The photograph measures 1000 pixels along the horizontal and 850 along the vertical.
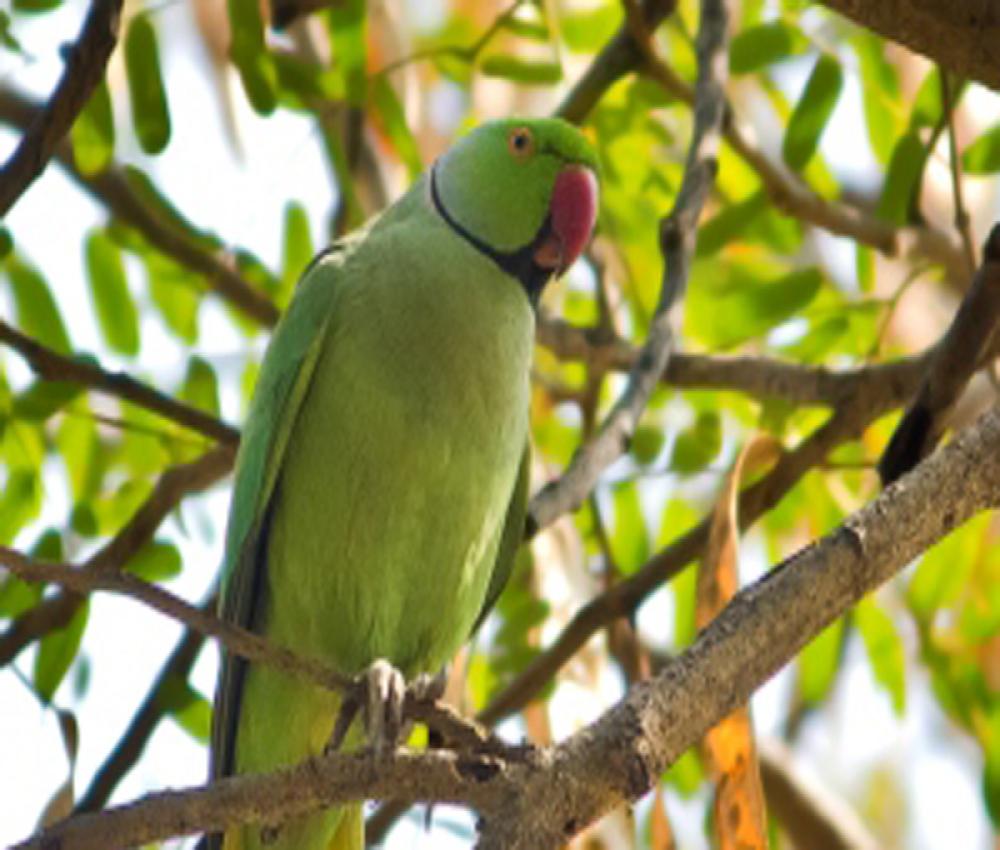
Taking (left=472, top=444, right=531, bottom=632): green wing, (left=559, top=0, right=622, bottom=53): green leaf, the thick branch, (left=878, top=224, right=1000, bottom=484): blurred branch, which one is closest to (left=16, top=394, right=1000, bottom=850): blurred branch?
the thick branch

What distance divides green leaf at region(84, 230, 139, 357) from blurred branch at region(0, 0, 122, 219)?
110 centimetres

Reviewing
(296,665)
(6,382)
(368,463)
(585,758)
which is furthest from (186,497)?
(585,758)

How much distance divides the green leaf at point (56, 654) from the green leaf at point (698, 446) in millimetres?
1258

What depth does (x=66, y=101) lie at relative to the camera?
7.63ft

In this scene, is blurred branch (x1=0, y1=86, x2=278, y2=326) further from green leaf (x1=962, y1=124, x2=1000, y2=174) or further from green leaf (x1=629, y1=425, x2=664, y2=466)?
green leaf (x1=962, y1=124, x2=1000, y2=174)

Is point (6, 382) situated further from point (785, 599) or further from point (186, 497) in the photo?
point (785, 599)

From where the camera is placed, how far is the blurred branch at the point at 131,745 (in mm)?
2992

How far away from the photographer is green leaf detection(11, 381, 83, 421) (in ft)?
9.88

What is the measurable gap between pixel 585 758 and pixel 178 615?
19.3 inches

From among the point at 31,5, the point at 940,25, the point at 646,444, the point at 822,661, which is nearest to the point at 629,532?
the point at 646,444

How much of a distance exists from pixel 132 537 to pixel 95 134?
2.35 ft

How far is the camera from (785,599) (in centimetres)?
186

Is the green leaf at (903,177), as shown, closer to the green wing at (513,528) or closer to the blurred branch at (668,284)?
the blurred branch at (668,284)

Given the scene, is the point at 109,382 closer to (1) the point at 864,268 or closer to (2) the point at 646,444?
(2) the point at 646,444
